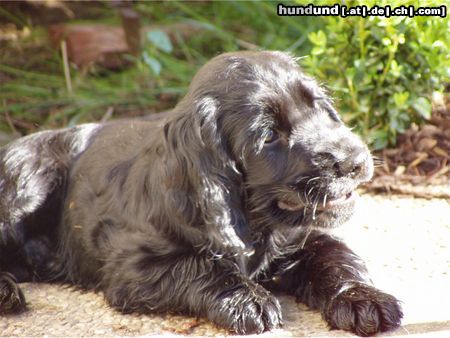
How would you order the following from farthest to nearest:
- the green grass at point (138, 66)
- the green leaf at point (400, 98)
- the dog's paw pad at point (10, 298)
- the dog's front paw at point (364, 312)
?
the green grass at point (138, 66), the green leaf at point (400, 98), the dog's paw pad at point (10, 298), the dog's front paw at point (364, 312)

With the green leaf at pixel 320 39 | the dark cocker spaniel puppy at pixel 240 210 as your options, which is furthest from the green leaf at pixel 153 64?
the dark cocker spaniel puppy at pixel 240 210

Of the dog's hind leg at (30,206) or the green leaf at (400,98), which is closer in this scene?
the dog's hind leg at (30,206)

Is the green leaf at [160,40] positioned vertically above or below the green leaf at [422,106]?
above

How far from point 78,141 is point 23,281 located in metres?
0.87

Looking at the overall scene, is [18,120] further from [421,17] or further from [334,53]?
[421,17]

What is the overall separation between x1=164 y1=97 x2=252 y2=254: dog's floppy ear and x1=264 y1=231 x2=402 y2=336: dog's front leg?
40cm

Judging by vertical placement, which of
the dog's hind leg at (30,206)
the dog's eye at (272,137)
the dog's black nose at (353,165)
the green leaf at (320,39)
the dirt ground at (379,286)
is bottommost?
the dirt ground at (379,286)

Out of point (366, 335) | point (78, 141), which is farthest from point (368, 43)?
point (366, 335)

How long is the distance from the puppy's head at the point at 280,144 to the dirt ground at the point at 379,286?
0.49m

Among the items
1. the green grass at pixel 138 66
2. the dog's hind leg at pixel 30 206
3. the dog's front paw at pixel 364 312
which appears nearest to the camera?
the dog's front paw at pixel 364 312

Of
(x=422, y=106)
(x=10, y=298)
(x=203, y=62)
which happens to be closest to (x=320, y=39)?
(x=422, y=106)

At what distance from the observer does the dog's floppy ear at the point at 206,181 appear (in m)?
3.56

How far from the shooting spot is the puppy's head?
137 inches

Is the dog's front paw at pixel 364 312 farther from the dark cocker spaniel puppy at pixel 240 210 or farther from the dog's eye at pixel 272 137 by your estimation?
the dog's eye at pixel 272 137
